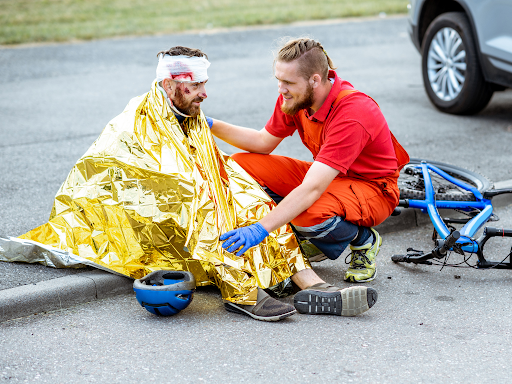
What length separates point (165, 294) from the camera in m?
3.16

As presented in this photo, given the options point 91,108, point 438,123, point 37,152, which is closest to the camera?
point 37,152

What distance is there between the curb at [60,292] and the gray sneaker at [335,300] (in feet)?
3.27

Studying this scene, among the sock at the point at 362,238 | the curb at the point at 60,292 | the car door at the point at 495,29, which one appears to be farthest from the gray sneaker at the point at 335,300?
the car door at the point at 495,29

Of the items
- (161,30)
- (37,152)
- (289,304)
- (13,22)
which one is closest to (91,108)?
(37,152)

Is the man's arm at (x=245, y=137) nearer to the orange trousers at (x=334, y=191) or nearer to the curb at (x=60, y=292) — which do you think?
the orange trousers at (x=334, y=191)

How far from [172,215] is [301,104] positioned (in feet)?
3.13

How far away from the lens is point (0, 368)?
2830mm

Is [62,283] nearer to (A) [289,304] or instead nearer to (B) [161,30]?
(A) [289,304]

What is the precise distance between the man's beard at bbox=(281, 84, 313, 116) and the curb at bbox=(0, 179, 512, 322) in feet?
4.28

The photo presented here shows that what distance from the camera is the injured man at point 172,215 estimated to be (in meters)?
3.33

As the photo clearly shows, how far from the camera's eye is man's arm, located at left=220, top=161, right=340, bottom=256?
3.30 meters

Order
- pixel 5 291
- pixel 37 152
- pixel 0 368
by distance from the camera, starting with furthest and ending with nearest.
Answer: pixel 37 152, pixel 5 291, pixel 0 368

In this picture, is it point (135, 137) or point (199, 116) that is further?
point (199, 116)

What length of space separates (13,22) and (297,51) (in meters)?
13.0
